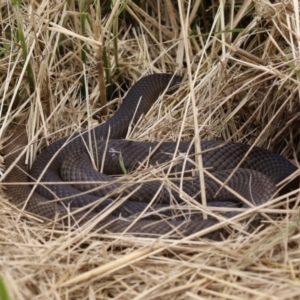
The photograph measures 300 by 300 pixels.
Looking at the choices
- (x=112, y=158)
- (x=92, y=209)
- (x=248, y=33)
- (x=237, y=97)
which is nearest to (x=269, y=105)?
(x=237, y=97)

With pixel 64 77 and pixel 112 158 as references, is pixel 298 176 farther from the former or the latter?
pixel 64 77

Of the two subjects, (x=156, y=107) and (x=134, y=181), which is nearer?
(x=134, y=181)

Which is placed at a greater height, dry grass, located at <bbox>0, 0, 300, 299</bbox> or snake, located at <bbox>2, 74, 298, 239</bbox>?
dry grass, located at <bbox>0, 0, 300, 299</bbox>

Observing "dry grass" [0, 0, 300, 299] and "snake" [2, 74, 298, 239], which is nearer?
"dry grass" [0, 0, 300, 299]
